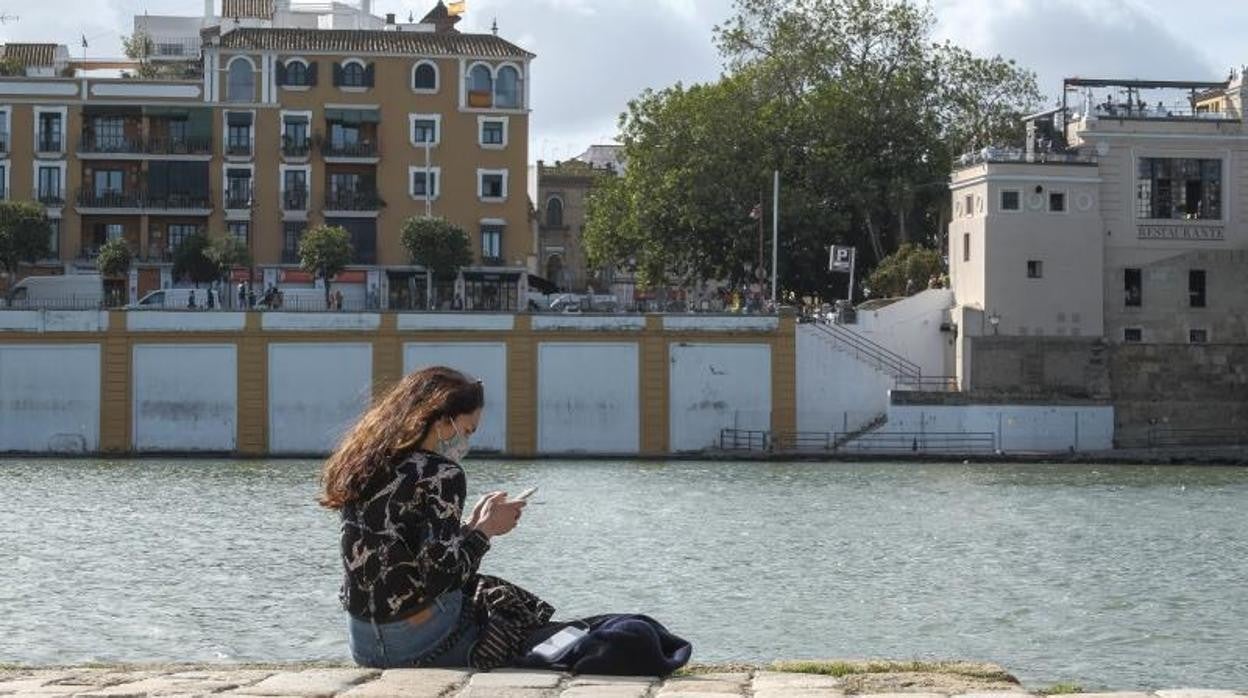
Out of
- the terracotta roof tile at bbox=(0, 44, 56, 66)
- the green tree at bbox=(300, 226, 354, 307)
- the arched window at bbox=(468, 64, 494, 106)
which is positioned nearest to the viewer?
the green tree at bbox=(300, 226, 354, 307)

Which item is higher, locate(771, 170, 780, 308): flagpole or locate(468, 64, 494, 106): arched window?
locate(468, 64, 494, 106): arched window

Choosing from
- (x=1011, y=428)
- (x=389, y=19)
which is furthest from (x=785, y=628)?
(x=389, y=19)

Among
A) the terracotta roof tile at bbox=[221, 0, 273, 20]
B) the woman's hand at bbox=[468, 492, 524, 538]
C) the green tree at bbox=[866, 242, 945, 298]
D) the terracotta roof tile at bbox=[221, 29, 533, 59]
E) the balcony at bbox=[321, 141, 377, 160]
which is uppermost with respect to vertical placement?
the terracotta roof tile at bbox=[221, 0, 273, 20]

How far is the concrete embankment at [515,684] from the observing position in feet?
33.8

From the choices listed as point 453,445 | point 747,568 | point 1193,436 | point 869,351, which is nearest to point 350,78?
point 869,351

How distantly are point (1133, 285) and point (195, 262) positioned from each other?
2589 centimetres

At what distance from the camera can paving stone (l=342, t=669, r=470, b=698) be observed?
33.4 ft

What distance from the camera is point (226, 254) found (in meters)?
63.2

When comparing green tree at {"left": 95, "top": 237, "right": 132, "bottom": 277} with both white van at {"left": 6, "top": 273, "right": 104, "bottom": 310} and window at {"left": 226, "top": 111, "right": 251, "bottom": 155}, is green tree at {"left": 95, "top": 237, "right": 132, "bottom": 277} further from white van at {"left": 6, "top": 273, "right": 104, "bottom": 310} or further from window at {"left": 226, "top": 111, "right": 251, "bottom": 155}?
window at {"left": 226, "top": 111, "right": 251, "bottom": 155}

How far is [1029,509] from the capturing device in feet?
125

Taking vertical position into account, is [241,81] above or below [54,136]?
above

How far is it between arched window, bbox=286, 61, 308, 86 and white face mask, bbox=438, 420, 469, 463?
186 feet

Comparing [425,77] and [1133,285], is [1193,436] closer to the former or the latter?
[1133,285]

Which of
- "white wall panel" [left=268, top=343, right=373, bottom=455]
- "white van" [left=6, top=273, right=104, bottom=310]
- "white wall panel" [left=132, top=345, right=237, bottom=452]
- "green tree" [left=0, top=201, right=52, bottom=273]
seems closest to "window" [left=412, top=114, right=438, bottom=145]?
"white van" [left=6, top=273, right=104, bottom=310]
